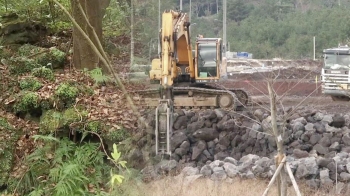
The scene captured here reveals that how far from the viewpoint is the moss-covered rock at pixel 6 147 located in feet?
17.2

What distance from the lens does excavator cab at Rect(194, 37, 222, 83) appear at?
16.8m

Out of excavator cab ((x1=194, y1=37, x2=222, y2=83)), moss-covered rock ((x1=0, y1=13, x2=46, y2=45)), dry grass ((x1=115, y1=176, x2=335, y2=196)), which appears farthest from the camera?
excavator cab ((x1=194, y1=37, x2=222, y2=83))

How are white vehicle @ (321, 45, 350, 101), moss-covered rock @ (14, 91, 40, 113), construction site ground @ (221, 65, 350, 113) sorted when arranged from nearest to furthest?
1. moss-covered rock @ (14, 91, 40, 113)
2. construction site ground @ (221, 65, 350, 113)
3. white vehicle @ (321, 45, 350, 101)

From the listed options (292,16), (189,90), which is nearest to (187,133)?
(189,90)

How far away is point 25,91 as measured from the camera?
5.87 meters

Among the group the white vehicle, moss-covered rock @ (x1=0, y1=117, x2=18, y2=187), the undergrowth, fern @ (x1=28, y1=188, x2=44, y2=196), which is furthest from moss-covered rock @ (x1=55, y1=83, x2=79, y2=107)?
the white vehicle

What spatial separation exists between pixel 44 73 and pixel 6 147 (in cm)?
105

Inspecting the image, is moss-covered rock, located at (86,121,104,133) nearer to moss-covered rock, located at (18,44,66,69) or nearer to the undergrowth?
the undergrowth

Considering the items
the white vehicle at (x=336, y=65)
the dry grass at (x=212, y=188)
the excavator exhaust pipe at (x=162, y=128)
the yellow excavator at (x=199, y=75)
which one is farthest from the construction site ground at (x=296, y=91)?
the excavator exhaust pipe at (x=162, y=128)

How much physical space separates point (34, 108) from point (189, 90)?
35.6 ft

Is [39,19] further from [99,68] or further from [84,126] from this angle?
[84,126]

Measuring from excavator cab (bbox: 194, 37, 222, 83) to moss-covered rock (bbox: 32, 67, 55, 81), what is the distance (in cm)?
1080

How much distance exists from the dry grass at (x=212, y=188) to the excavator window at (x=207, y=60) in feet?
21.0

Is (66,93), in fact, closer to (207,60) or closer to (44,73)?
(44,73)
